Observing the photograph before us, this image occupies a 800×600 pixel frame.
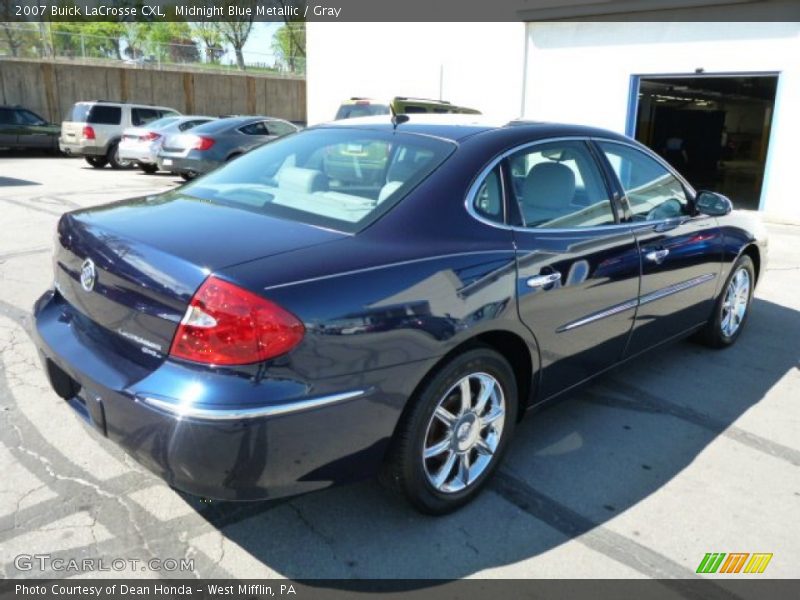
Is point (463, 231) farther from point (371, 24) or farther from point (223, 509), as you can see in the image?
point (371, 24)

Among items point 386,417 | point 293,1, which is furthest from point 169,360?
point 293,1

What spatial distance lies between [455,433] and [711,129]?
21749 mm

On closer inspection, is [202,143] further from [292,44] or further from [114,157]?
[292,44]

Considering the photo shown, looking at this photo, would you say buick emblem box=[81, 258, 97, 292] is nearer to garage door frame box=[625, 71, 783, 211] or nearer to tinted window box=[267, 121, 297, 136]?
garage door frame box=[625, 71, 783, 211]

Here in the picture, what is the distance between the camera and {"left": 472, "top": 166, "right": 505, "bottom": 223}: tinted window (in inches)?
117

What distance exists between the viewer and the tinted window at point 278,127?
50.0 feet

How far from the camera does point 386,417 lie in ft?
8.29

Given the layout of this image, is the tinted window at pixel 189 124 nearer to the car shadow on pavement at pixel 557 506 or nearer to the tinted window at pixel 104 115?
the tinted window at pixel 104 115

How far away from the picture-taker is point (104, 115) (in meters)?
18.3

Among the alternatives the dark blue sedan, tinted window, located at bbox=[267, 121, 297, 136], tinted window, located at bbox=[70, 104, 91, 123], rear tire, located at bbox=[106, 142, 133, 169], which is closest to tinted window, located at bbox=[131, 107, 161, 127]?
rear tire, located at bbox=[106, 142, 133, 169]

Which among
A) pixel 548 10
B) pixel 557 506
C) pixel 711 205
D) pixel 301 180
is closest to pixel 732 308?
pixel 711 205

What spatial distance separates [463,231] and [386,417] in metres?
0.85

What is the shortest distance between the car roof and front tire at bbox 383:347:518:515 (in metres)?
1.11

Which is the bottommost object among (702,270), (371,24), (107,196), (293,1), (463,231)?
(107,196)
